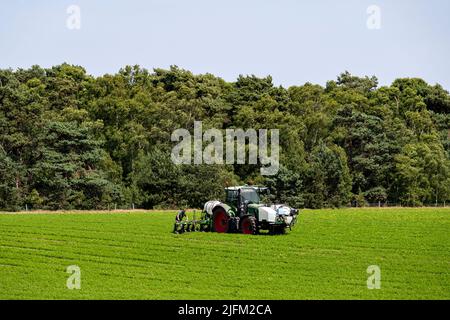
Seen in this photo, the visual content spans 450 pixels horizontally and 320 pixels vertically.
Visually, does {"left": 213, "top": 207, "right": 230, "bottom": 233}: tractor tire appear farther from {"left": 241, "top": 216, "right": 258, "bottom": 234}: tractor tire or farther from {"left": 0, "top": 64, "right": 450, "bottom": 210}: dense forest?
{"left": 0, "top": 64, "right": 450, "bottom": 210}: dense forest

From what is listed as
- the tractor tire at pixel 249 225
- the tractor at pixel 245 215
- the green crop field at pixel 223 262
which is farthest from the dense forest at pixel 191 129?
the tractor tire at pixel 249 225

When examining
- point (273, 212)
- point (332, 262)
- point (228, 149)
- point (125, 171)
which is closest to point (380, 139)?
point (228, 149)

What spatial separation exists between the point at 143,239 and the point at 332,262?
9.95 meters

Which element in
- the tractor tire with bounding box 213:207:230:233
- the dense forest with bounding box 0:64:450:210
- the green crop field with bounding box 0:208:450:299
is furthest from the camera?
the dense forest with bounding box 0:64:450:210

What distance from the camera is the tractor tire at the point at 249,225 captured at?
32125 mm

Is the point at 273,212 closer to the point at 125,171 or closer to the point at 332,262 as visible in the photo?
the point at 332,262

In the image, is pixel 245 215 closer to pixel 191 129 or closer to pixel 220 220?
pixel 220 220

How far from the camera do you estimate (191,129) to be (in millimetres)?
70562

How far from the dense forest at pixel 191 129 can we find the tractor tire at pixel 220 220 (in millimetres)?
25039

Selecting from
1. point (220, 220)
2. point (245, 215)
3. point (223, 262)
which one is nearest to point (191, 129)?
point (220, 220)

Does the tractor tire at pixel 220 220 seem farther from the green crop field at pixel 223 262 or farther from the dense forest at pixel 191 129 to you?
the dense forest at pixel 191 129

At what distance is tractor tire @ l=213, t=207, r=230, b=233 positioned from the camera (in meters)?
33.3

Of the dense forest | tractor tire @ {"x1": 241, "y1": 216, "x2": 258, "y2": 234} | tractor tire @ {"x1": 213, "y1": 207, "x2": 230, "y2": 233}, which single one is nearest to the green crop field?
tractor tire @ {"x1": 241, "y1": 216, "x2": 258, "y2": 234}
